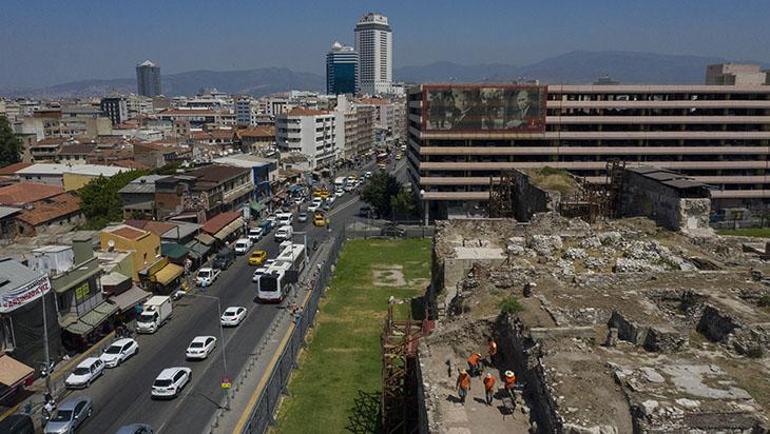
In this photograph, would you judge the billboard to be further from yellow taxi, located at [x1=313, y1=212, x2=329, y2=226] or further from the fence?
yellow taxi, located at [x1=313, y1=212, x2=329, y2=226]

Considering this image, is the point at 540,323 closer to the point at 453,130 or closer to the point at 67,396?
the point at 67,396

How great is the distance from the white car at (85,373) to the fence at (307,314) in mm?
8791

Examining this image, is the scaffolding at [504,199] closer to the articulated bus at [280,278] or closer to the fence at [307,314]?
the fence at [307,314]

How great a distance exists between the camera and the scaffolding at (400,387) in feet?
72.6

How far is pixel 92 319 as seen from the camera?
3269 cm

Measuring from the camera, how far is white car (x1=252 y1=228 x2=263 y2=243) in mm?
59688

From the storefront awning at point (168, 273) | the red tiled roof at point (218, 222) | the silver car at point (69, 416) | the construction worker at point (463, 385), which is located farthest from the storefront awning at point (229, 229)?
the construction worker at point (463, 385)

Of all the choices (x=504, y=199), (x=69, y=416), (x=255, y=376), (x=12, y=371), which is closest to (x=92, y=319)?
(x=12, y=371)

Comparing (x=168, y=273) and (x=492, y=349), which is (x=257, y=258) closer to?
(x=168, y=273)

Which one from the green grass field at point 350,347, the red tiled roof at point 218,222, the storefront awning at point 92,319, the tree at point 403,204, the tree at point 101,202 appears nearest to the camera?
the green grass field at point 350,347

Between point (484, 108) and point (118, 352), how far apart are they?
4933cm

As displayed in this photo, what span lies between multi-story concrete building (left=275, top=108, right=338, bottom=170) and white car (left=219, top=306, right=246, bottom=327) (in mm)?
68854

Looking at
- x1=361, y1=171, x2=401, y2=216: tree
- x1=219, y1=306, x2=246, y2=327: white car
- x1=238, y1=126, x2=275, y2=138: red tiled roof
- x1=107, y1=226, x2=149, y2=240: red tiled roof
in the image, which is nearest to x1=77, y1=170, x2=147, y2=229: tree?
x1=107, y1=226, x2=149, y2=240: red tiled roof

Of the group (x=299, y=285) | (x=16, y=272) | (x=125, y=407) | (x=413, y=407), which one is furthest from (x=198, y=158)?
(x=413, y=407)
